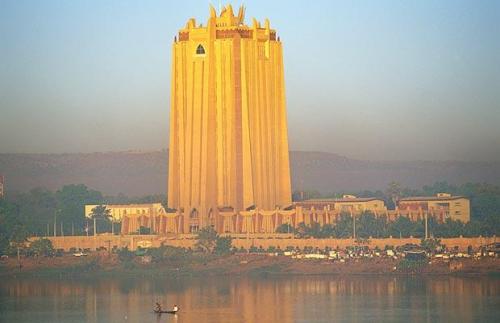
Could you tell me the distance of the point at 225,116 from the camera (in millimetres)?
137750

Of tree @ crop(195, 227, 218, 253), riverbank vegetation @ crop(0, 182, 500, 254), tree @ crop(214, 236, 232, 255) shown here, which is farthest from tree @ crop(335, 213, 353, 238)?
tree @ crop(195, 227, 218, 253)

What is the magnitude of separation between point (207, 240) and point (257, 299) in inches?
843

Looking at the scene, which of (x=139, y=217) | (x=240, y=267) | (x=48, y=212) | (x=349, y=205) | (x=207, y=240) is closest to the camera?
(x=240, y=267)

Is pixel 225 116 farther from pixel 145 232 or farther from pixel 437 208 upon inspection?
pixel 437 208

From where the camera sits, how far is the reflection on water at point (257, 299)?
102938mm

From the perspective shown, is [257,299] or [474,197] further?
[474,197]

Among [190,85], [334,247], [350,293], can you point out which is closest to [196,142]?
[190,85]

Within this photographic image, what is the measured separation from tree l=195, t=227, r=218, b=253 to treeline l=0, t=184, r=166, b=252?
10.7m

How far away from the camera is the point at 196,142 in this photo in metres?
139

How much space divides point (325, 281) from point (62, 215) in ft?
101

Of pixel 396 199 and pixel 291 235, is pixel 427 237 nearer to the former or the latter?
pixel 291 235

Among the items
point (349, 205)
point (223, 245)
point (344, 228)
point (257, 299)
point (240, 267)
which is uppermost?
point (349, 205)

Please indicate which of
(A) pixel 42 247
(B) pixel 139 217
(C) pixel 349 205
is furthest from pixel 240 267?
(C) pixel 349 205

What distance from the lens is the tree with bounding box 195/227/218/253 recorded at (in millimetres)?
131325
